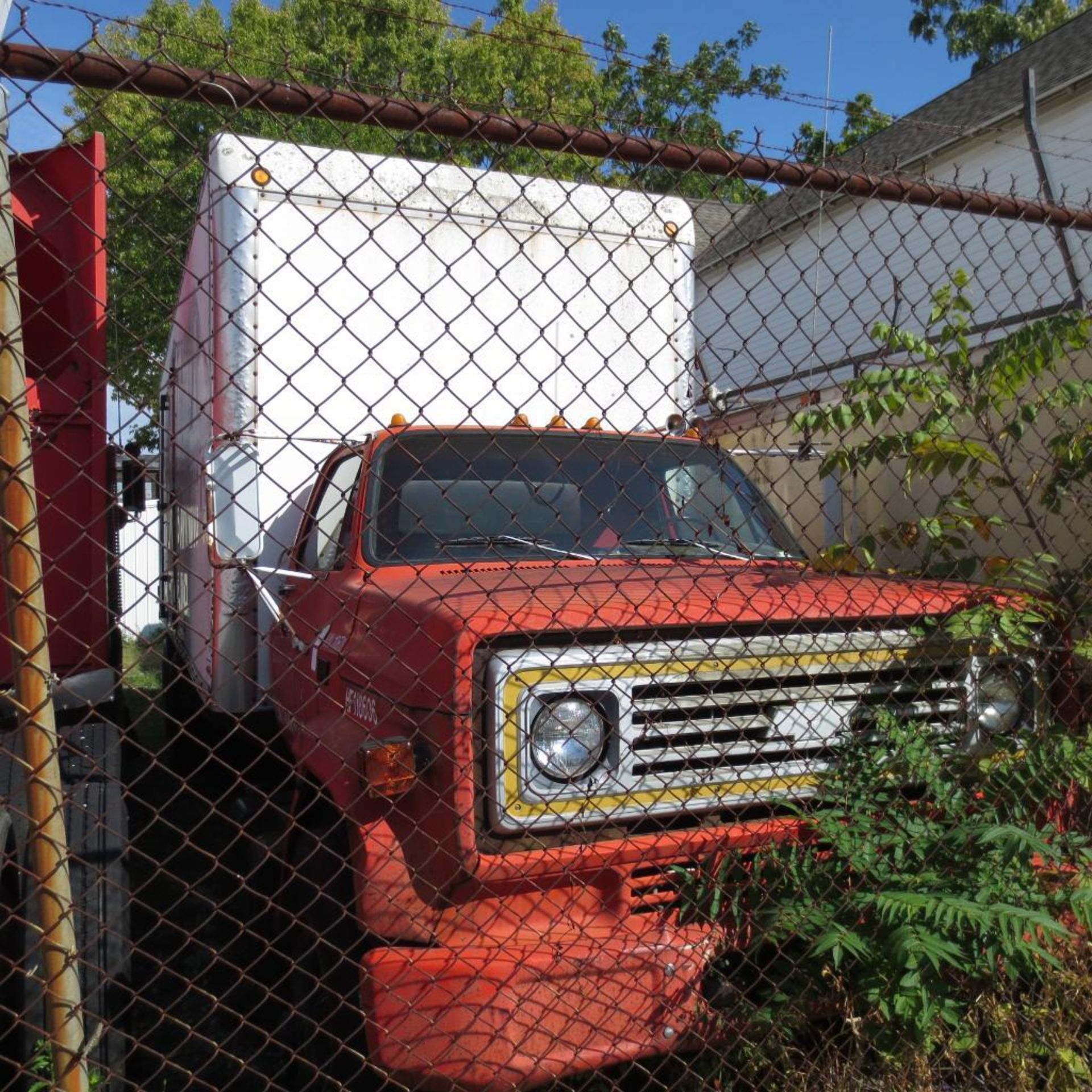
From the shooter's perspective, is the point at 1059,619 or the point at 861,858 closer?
the point at 861,858

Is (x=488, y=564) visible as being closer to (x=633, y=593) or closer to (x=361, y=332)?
(x=633, y=593)

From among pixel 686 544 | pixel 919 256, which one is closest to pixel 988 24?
pixel 919 256

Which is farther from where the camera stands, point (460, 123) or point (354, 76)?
point (354, 76)

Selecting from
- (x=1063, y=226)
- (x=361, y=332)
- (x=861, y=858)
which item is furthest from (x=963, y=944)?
(x=361, y=332)

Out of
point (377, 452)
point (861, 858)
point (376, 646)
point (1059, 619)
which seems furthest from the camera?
point (377, 452)

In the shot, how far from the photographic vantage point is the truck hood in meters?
2.71

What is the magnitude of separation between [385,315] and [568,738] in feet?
8.39

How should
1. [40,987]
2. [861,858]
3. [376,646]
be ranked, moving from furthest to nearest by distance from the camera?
[376,646], [861,858], [40,987]

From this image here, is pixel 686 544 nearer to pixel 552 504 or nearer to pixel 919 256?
pixel 552 504

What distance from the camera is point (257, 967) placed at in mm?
3828

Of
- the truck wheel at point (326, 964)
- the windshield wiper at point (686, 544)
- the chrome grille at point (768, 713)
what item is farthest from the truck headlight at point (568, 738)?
the windshield wiper at point (686, 544)

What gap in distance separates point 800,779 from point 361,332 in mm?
3170

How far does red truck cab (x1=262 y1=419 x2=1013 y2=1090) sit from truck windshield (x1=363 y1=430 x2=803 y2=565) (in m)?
0.26

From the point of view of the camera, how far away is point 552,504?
3691mm
